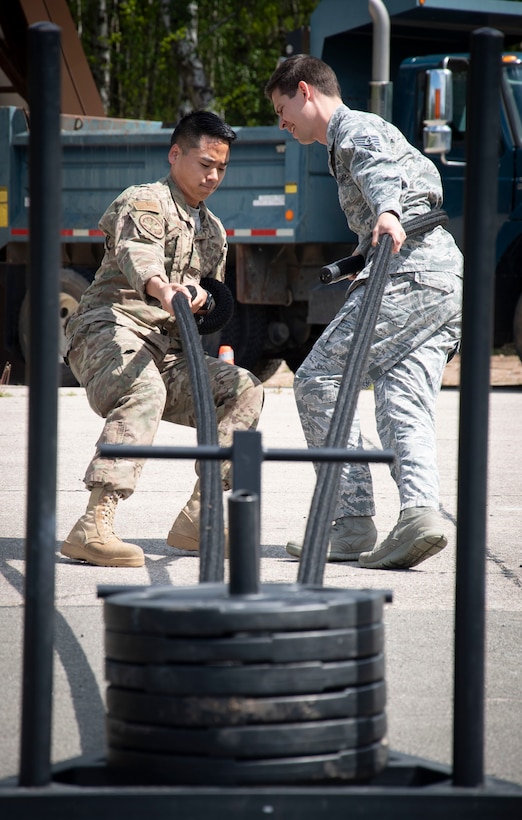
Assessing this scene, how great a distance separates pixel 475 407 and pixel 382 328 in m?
2.69

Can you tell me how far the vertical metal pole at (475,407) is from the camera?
187cm

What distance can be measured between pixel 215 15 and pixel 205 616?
88.1 ft

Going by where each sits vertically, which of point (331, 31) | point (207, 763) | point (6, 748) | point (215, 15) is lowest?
point (6, 748)

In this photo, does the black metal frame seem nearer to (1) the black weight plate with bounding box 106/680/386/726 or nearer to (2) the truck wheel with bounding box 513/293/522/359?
(1) the black weight plate with bounding box 106/680/386/726

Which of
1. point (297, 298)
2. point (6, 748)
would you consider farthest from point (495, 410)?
point (6, 748)

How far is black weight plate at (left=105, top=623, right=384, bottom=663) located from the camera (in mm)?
1815

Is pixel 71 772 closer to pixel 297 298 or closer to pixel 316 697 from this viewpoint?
pixel 316 697

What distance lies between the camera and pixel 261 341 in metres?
12.2

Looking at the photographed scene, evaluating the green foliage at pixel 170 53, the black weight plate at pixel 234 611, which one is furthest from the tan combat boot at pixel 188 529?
the green foliage at pixel 170 53

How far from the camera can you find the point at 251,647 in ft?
5.94

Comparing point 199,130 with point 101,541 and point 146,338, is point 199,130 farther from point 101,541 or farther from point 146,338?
point 101,541

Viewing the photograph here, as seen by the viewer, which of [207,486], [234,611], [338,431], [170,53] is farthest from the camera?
[170,53]

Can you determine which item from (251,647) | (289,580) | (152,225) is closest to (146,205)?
(152,225)

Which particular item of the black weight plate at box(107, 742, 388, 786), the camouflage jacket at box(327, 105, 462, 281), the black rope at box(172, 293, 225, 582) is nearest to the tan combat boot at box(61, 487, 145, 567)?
the camouflage jacket at box(327, 105, 462, 281)
